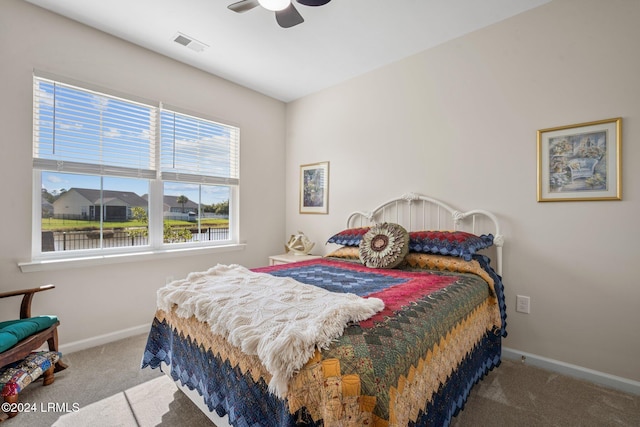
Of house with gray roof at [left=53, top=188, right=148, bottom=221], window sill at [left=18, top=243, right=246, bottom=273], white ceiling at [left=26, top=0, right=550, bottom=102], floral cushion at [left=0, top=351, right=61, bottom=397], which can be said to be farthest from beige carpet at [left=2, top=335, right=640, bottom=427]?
white ceiling at [left=26, top=0, right=550, bottom=102]

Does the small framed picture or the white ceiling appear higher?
the white ceiling

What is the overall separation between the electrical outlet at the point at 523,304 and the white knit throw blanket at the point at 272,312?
5.49 feet

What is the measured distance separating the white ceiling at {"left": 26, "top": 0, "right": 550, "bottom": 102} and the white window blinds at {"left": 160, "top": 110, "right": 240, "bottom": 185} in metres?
0.62

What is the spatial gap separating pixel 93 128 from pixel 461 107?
3.22 m

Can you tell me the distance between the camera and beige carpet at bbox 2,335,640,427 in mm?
1639

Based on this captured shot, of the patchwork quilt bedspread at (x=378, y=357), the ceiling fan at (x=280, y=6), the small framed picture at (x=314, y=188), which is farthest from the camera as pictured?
the small framed picture at (x=314, y=188)

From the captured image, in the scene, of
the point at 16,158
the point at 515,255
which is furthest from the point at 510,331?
the point at 16,158

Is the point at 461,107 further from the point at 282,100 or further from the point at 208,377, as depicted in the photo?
the point at 208,377

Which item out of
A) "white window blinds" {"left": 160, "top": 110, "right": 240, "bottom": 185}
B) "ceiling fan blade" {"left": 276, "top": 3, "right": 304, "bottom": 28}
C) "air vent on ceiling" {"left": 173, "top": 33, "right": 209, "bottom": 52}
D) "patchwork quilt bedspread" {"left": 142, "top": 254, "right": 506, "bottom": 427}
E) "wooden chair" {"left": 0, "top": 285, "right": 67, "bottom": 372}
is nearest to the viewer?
"patchwork quilt bedspread" {"left": 142, "top": 254, "right": 506, "bottom": 427}

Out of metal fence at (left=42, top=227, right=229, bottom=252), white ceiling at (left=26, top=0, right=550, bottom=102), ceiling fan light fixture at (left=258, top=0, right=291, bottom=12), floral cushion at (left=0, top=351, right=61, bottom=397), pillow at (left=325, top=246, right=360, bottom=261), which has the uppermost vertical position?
white ceiling at (left=26, top=0, right=550, bottom=102)

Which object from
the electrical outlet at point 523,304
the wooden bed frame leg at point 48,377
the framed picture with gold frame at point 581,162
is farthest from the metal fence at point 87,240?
the framed picture with gold frame at point 581,162

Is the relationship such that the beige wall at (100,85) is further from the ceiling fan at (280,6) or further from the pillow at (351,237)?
the ceiling fan at (280,6)

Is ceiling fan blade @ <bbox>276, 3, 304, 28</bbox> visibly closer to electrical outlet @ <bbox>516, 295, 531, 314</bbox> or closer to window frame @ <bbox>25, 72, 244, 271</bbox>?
window frame @ <bbox>25, 72, 244, 271</bbox>

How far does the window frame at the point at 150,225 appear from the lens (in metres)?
2.31
